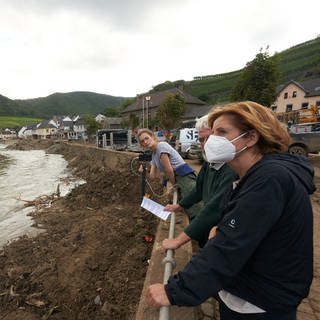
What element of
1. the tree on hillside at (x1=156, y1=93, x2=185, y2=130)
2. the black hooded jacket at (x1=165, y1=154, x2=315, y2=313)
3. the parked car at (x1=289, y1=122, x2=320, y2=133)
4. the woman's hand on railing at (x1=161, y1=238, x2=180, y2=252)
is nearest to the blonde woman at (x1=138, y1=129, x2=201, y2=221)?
the woman's hand on railing at (x1=161, y1=238, x2=180, y2=252)

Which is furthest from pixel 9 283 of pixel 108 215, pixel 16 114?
pixel 16 114

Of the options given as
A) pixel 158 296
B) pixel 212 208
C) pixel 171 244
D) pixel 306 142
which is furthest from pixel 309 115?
pixel 158 296

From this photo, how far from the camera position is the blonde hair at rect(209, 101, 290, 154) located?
1354mm

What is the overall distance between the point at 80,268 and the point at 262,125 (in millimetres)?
4336

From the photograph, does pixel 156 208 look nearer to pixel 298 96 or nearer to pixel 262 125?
pixel 262 125

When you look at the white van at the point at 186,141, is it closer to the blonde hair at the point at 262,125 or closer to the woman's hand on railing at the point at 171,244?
the woman's hand on railing at the point at 171,244

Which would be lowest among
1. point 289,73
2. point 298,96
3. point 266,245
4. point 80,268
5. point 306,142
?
point 80,268

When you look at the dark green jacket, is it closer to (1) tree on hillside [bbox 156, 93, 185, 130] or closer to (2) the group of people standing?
(2) the group of people standing

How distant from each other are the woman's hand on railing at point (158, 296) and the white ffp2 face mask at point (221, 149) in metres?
0.82

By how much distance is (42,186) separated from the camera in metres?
16.2

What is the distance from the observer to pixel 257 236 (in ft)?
3.74

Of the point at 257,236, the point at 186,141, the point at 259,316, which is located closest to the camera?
the point at 257,236

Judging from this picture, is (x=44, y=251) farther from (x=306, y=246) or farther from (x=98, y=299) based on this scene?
(x=306, y=246)

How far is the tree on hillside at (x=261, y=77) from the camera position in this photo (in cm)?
2077
